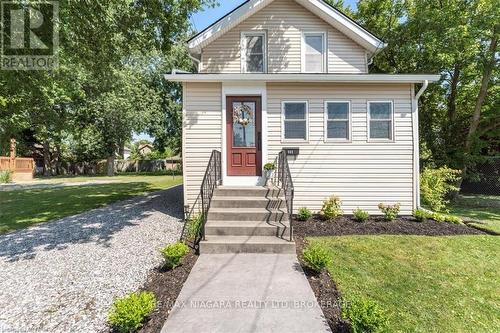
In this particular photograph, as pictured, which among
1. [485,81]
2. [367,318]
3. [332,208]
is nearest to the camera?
[367,318]

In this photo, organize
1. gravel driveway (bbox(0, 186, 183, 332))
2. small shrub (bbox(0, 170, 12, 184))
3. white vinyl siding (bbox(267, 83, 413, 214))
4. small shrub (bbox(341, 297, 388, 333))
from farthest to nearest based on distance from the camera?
small shrub (bbox(0, 170, 12, 184)), white vinyl siding (bbox(267, 83, 413, 214)), gravel driveway (bbox(0, 186, 183, 332)), small shrub (bbox(341, 297, 388, 333))

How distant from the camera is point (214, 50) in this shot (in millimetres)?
8539

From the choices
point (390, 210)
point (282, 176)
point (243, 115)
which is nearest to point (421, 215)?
point (390, 210)

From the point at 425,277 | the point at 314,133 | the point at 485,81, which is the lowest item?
the point at 425,277

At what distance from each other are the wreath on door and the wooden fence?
2282 centimetres

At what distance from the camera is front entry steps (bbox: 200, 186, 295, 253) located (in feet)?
16.2

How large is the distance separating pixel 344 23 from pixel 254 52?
9.70 feet

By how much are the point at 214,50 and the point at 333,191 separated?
19.2 ft

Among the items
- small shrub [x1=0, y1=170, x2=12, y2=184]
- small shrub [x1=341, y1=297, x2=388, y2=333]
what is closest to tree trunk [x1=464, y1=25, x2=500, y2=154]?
small shrub [x1=341, y1=297, x2=388, y2=333]

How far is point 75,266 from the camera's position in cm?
439

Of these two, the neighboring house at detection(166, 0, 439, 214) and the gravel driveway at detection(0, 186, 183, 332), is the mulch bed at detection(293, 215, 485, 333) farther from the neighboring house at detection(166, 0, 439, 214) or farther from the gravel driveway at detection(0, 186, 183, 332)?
the gravel driveway at detection(0, 186, 183, 332)

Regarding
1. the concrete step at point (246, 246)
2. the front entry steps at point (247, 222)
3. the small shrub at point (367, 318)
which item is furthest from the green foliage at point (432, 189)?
the small shrub at point (367, 318)

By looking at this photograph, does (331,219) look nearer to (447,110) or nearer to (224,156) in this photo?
(224,156)

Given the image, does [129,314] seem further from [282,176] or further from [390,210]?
[390,210]
